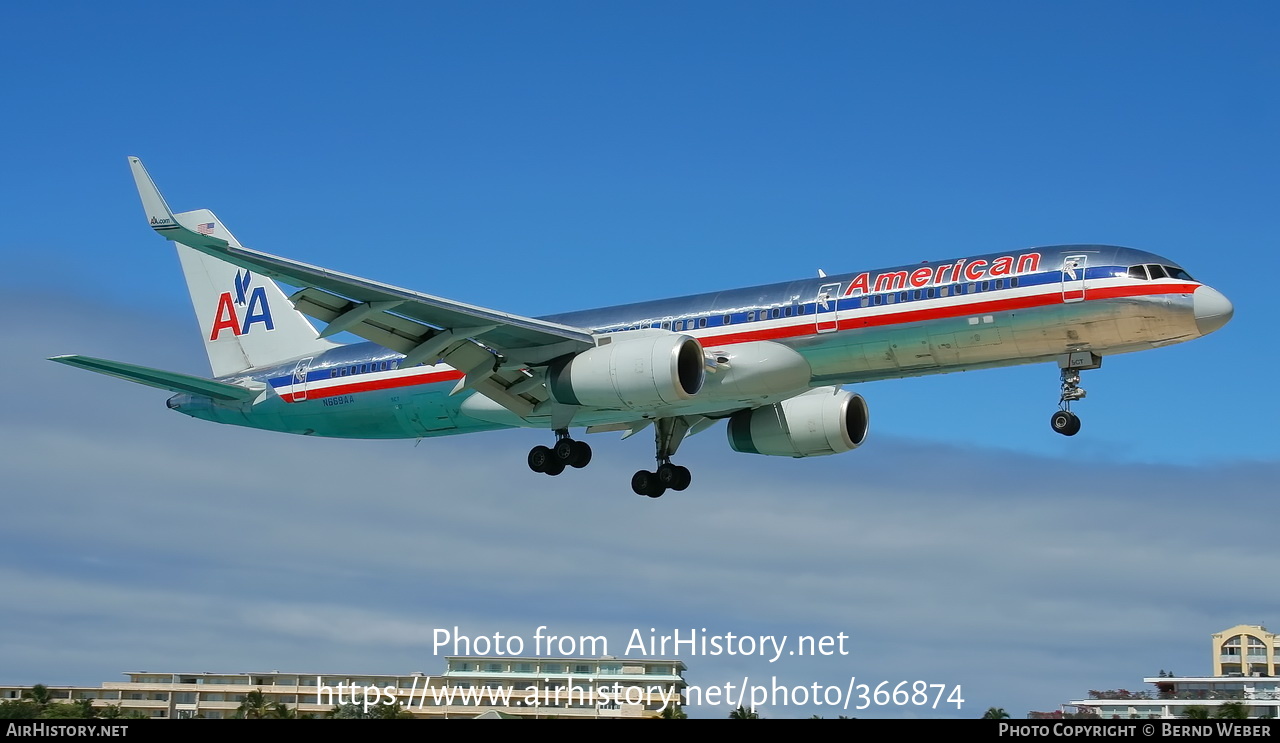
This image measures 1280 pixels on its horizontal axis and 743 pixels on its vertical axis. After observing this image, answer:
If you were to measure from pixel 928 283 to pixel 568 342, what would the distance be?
9.27m

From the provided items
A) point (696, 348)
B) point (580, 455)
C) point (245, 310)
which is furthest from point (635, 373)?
point (245, 310)

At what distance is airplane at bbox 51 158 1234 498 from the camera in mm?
33000

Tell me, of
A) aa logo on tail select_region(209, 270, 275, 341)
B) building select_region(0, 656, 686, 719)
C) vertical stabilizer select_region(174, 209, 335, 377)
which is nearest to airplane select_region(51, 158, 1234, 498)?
vertical stabilizer select_region(174, 209, 335, 377)

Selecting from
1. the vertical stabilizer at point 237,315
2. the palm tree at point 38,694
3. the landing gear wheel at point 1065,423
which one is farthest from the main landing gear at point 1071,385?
the palm tree at point 38,694

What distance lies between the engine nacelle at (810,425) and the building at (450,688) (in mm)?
22558

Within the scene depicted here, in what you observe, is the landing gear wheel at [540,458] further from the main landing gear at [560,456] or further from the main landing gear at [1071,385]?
the main landing gear at [1071,385]

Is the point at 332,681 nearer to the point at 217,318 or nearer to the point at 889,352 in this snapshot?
the point at 217,318

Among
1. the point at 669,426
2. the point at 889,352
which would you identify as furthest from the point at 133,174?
the point at 889,352

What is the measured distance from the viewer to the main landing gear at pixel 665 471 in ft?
138

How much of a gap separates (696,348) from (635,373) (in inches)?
64.8

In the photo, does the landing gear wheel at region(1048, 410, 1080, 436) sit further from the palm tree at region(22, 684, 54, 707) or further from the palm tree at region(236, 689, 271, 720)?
the palm tree at region(22, 684, 54, 707)

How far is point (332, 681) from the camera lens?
2606 inches

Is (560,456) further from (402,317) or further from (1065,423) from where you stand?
(1065,423)

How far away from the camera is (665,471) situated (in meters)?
42.2
